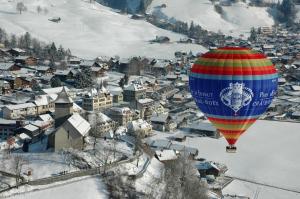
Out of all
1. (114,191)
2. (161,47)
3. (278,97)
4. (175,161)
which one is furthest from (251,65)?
(161,47)

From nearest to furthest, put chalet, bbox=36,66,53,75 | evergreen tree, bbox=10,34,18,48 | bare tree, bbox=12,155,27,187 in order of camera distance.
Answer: bare tree, bbox=12,155,27,187 < chalet, bbox=36,66,53,75 < evergreen tree, bbox=10,34,18,48

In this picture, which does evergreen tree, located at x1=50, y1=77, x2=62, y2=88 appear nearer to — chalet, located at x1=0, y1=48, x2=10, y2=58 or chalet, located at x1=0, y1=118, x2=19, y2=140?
chalet, located at x1=0, y1=118, x2=19, y2=140

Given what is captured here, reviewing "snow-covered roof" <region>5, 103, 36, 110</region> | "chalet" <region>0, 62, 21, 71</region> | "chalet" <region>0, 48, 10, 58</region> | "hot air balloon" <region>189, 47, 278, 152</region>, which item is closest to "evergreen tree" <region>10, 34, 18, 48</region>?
"chalet" <region>0, 48, 10, 58</region>

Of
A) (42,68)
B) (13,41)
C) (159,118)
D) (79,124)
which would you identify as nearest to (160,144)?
(159,118)

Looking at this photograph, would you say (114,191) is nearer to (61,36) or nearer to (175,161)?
(175,161)

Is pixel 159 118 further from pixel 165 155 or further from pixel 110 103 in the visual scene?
pixel 165 155
